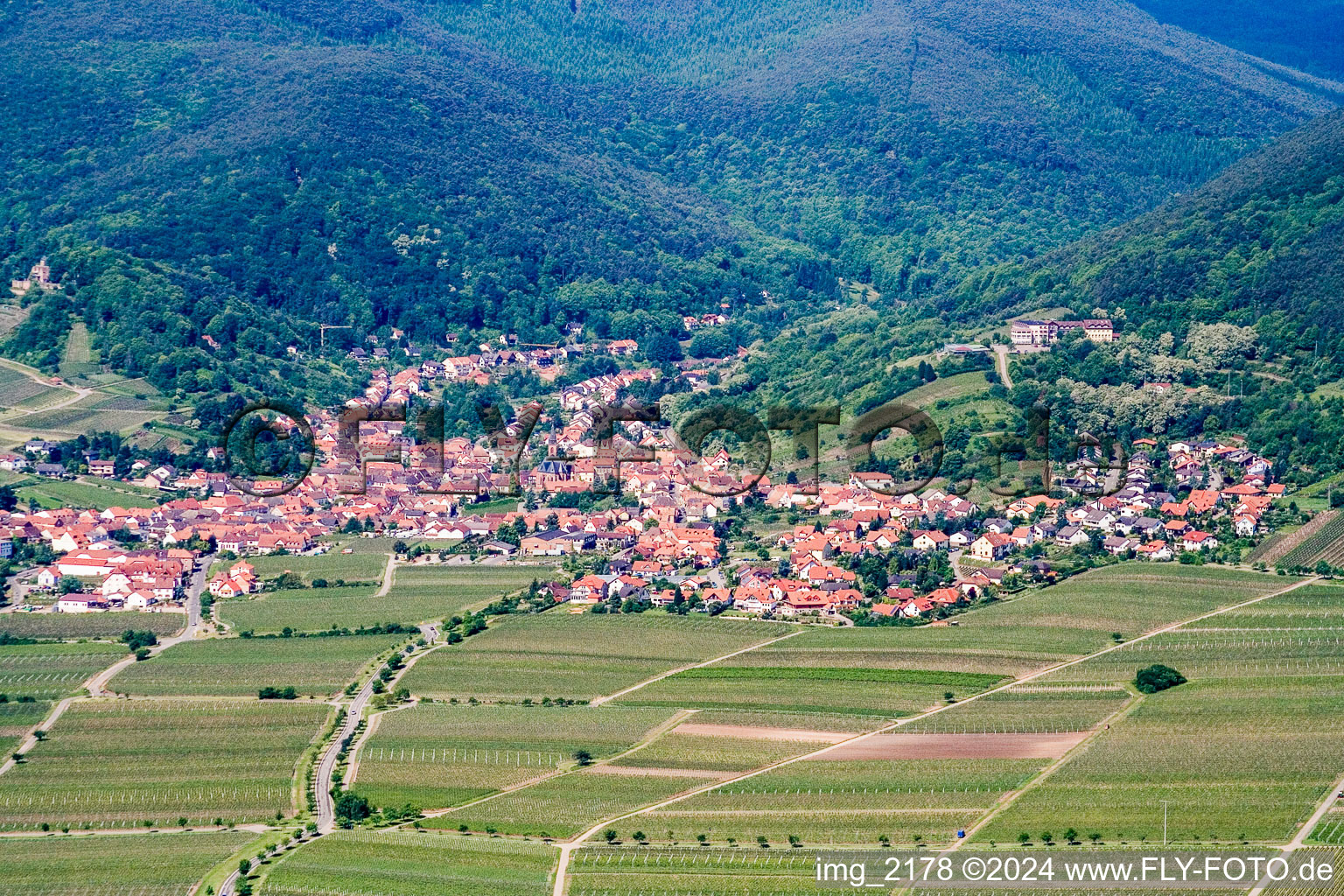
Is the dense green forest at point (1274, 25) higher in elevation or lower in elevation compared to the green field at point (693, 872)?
higher

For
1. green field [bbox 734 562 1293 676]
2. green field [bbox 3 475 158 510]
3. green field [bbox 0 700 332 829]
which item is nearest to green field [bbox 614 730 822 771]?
green field [bbox 734 562 1293 676]

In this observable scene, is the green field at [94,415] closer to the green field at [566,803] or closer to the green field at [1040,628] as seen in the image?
the green field at [1040,628]

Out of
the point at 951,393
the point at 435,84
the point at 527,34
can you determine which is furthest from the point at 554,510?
the point at 527,34

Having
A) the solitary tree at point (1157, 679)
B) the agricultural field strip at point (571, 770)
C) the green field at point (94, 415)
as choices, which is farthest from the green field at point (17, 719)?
the green field at point (94, 415)

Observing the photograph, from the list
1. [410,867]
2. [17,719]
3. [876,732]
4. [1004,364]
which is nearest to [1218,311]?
[1004,364]

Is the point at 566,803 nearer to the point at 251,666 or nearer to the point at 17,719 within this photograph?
the point at 251,666

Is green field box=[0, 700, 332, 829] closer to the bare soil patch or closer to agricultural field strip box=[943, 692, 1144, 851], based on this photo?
the bare soil patch
